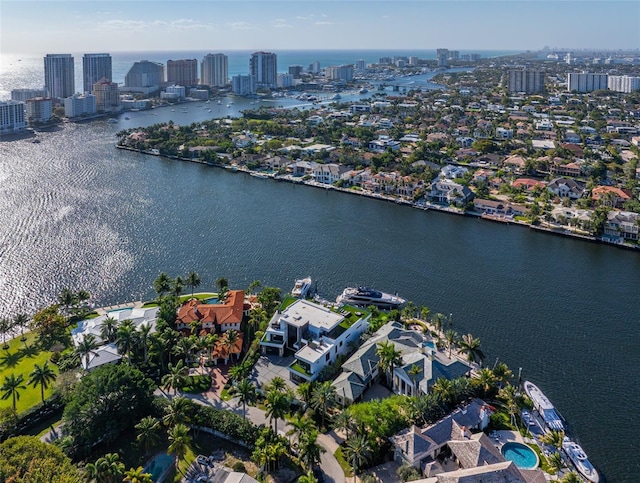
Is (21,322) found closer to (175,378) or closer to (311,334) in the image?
(175,378)

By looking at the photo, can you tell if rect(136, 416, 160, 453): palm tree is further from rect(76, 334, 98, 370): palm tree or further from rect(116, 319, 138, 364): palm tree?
rect(76, 334, 98, 370): palm tree

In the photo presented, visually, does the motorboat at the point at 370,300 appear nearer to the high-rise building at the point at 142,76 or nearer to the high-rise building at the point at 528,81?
the high-rise building at the point at 528,81

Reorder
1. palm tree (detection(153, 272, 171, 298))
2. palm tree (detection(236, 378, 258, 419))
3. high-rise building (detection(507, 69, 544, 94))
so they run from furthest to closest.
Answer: high-rise building (detection(507, 69, 544, 94)) → palm tree (detection(153, 272, 171, 298)) → palm tree (detection(236, 378, 258, 419))

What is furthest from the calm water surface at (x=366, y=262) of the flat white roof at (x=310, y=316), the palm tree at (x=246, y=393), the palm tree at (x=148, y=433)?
the palm tree at (x=148, y=433)

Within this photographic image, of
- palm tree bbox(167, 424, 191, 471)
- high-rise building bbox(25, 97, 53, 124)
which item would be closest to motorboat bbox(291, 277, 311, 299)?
palm tree bbox(167, 424, 191, 471)

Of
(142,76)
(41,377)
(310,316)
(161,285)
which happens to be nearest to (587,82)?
(142,76)
